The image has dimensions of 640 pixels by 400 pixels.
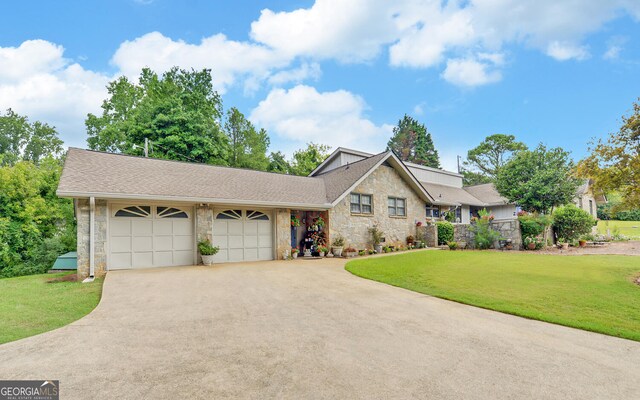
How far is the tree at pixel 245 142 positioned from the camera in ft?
109

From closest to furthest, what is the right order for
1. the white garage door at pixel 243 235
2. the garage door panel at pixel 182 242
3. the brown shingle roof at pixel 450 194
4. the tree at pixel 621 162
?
the tree at pixel 621 162 → the garage door panel at pixel 182 242 → the white garage door at pixel 243 235 → the brown shingle roof at pixel 450 194

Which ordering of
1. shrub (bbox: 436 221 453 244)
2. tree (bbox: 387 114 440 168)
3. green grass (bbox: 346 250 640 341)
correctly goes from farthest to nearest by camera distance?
1. tree (bbox: 387 114 440 168)
2. shrub (bbox: 436 221 453 244)
3. green grass (bbox: 346 250 640 341)

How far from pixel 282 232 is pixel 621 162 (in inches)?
471

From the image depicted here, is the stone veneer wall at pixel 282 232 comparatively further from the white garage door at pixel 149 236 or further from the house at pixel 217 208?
the white garage door at pixel 149 236

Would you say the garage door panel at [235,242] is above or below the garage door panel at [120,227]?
below

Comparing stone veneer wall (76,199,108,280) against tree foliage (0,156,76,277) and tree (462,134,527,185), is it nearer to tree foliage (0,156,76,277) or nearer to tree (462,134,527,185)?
tree foliage (0,156,76,277)

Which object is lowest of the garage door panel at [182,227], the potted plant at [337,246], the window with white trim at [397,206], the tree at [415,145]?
the potted plant at [337,246]

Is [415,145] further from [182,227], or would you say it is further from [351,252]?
[182,227]

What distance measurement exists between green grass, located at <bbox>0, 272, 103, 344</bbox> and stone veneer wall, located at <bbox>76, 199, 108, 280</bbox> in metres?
0.82

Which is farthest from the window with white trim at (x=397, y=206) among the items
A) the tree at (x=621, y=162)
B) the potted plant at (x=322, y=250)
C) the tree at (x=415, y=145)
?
the tree at (x=415, y=145)

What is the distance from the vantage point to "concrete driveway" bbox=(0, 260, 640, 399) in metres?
3.05

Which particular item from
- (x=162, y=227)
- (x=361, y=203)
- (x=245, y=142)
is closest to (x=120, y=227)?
(x=162, y=227)

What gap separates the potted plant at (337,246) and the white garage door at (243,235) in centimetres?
311

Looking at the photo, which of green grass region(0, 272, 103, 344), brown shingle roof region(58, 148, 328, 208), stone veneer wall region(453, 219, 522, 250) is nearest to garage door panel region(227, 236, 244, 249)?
brown shingle roof region(58, 148, 328, 208)
